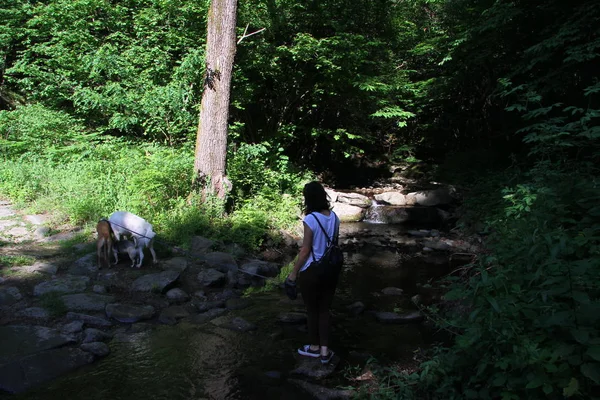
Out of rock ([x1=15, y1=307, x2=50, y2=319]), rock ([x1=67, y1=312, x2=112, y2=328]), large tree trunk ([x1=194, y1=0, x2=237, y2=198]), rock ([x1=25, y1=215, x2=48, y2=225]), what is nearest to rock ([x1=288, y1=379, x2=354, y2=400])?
rock ([x1=67, y1=312, x2=112, y2=328])

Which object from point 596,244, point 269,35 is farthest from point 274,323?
point 269,35

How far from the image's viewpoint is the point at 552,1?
31.1ft

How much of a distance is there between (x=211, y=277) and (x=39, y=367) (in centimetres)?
305

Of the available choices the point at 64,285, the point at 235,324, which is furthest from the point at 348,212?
the point at 64,285

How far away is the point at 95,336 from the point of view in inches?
200

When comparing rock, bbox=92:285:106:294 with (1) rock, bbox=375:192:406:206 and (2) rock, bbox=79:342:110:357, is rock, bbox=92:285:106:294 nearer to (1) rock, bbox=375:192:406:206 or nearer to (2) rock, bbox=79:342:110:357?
(2) rock, bbox=79:342:110:357

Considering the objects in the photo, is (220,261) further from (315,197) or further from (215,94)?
(215,94)

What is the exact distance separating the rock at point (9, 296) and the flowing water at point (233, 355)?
1.77 metres

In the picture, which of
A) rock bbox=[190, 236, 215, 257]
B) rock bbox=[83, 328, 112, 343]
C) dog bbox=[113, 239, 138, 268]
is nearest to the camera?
rock bbox=[83, 328, 112, 343]

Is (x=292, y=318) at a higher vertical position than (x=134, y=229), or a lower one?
lower

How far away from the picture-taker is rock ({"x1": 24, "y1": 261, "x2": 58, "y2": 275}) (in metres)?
6.68

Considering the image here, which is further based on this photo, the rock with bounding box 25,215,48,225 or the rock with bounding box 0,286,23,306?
the rock with bounding box 25,215,48,225

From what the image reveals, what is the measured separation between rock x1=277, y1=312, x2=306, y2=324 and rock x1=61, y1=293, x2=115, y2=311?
2.44 m

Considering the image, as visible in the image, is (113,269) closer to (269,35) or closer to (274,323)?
(274,323)
